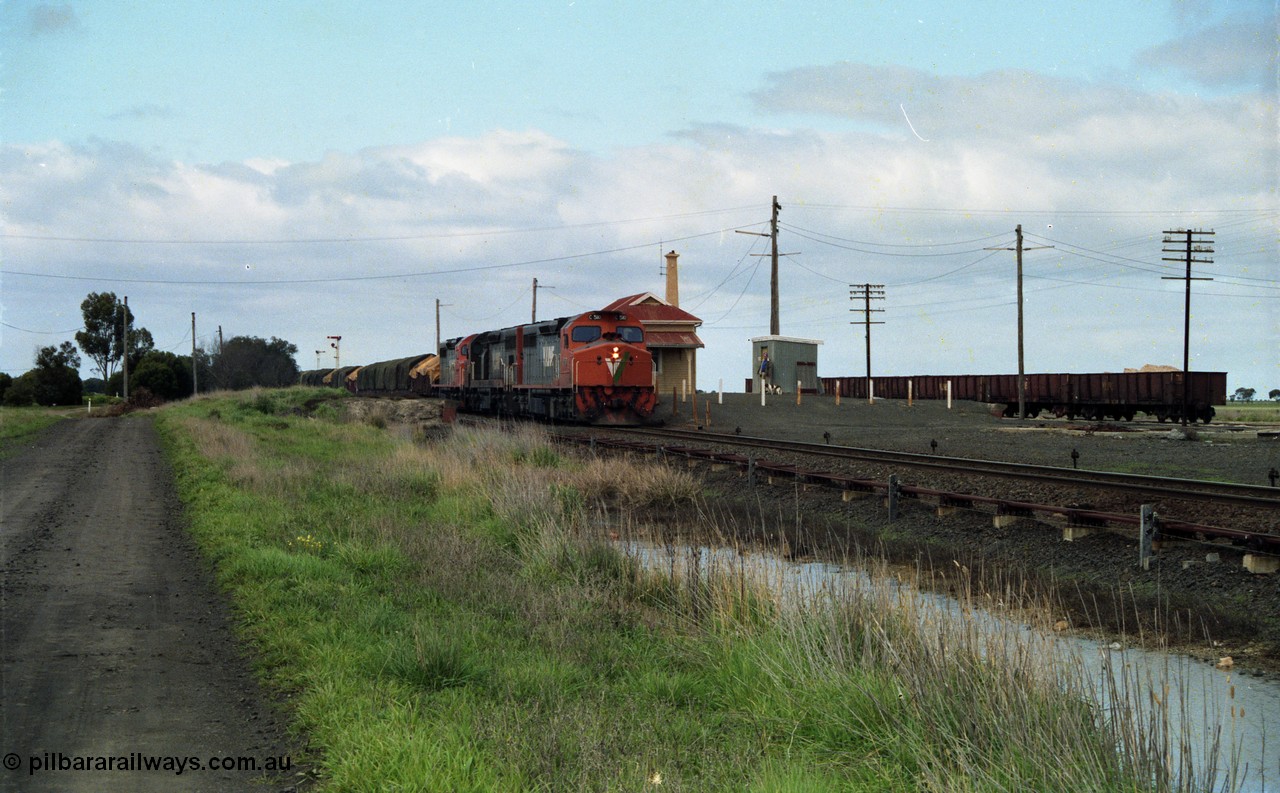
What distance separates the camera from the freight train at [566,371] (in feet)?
94.6

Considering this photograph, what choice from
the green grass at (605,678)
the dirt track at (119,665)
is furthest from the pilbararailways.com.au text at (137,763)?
the green grass at (605,678)

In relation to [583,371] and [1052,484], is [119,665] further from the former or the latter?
[583,371]

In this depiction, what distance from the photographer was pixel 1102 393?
42969 millimetres

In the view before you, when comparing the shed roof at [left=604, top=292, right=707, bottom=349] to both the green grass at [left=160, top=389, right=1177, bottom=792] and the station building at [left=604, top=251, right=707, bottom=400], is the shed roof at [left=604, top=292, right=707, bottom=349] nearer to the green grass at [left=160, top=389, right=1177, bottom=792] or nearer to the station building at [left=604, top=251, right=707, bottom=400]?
the station building at [left=604, top=251, right=707, bottom=400]

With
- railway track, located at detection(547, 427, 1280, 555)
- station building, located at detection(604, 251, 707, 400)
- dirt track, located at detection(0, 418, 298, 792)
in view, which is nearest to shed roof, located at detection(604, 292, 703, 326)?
station building, located at detection(604, 251, 707, 400)

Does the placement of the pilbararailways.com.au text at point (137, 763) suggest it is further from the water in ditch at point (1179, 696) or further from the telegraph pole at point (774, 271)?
the telegraph pole at point (774, 271)

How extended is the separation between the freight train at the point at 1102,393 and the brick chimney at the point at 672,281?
387 inches

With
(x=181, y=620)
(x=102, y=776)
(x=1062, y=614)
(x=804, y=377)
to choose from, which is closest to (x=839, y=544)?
(x=1062, y=614)

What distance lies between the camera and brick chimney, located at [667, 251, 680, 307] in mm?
49750

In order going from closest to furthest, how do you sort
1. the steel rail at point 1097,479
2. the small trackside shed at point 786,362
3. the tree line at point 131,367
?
1. the steel rail at point 1097,479
2. the small trackside shed at point 786,362
3. the tree line at point 131,367

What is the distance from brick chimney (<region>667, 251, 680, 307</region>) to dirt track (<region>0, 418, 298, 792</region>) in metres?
38.0

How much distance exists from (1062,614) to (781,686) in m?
4.04

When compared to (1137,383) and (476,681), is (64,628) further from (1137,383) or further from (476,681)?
(1137,383)

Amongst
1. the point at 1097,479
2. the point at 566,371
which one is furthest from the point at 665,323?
the point at 1097,479
